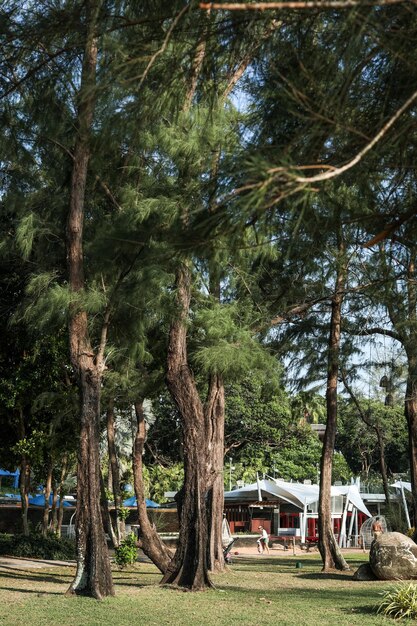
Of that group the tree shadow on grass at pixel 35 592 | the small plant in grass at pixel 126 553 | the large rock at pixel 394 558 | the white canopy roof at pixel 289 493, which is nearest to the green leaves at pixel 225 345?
the large rock at pixel 394 558

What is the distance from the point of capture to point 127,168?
13781mm

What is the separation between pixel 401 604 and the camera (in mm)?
10430

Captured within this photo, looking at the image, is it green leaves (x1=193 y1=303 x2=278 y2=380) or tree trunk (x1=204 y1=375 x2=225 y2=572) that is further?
tree trunk (x1=204 y1=375 x2=225 y2=572)

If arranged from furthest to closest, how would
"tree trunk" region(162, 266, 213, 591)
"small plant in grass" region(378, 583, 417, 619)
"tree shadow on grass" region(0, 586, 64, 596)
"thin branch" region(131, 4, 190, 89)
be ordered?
"tree trunk" region(162, 266, 213, 591), "tree shadow on grass" region(0, 586, 64, 596), "small plant in grass" region(378, 583, 417, 619), "thin branch" region(131, 4, 190, 89)

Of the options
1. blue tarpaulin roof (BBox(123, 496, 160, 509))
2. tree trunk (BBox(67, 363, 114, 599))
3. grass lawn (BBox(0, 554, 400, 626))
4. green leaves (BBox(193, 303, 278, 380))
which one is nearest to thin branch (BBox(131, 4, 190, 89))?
grass lawn (BBox(0, 554, 400, 626))

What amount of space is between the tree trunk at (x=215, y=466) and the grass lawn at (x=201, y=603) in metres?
1.09

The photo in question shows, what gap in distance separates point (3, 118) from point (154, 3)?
114 inches

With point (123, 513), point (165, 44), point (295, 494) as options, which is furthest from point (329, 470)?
point (165, 44)

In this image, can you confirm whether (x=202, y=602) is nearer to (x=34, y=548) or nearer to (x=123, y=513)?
(x=123, y=513)

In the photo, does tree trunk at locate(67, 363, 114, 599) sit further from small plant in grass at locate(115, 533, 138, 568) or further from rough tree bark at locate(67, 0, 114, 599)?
small plant in grass at locate(115, 533, 138, 568)

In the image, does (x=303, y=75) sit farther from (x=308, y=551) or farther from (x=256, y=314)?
(x=308, y=551)

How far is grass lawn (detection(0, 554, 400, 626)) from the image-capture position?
10.0m

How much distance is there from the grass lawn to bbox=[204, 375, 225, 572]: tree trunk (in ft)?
3.56

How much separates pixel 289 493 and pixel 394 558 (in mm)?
18429
